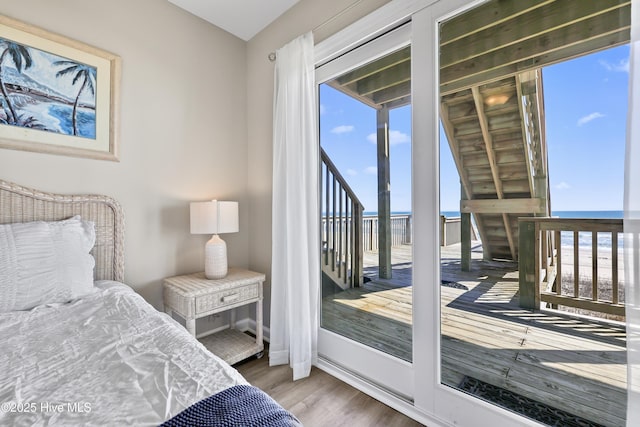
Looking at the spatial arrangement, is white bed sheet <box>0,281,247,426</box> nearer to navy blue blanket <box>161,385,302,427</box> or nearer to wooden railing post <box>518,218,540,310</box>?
navy blue blanket <box>161,385,302,427</box>

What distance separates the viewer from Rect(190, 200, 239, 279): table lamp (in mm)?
2031

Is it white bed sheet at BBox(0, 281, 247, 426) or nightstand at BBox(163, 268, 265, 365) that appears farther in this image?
nightstand at BBox(163, 268, 265, 365)

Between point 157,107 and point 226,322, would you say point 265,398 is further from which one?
point 157,107

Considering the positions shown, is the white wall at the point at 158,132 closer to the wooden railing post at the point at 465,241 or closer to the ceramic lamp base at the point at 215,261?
the ceramic lamp base at the point at 215,261

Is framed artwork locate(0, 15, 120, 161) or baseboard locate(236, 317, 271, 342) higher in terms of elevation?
framed artwork locate(0, 15, 120, 161)

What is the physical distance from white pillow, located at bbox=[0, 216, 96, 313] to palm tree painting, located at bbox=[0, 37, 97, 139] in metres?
0.64

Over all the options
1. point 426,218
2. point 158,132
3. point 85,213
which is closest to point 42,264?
point 85,213

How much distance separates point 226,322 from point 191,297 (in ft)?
2.69

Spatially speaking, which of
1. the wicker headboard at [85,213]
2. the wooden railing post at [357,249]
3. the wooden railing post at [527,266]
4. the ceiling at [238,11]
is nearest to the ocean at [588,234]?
the wooden railing post at [527,266]

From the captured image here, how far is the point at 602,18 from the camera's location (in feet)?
3.70

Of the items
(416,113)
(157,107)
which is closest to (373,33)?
(416,113)

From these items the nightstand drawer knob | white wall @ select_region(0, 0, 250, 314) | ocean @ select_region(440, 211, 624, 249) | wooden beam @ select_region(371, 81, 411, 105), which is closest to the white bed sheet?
the nightstand drawer knob

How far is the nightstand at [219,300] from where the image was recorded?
1876mm

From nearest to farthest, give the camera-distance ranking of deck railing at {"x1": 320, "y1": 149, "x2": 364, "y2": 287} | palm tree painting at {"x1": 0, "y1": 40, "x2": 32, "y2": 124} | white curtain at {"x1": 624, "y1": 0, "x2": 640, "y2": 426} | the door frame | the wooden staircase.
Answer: white curtain at {"x1": 624, "y1": 0, "x2": 640, "y2": 426} < the wooden staircase < the door frame < palm tree painting at {"x1": 0, "y1": 40, "x2": 32, "y2": 124} < deck railing at {"x1": 320, "y1": 149, "x2": 364, "y2": 287}
